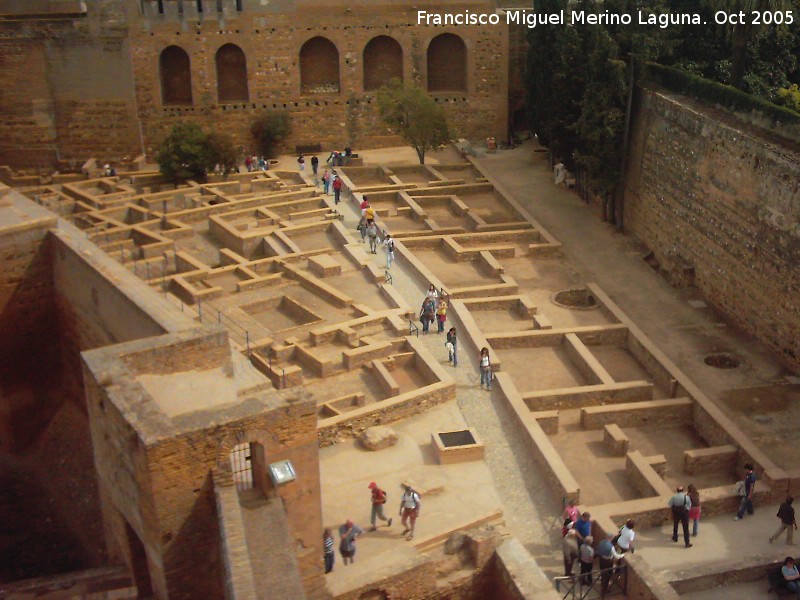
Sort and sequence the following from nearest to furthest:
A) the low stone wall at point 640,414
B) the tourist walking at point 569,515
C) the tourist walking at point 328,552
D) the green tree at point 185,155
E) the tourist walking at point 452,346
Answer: the tourist walking at point 328,552 < the tourist walking at point 569,515 < the low stone wall at point 640,414 < the tourist walking at point 452,346 < the green tree at point 185,155

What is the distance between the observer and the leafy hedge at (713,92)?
75.7 ft

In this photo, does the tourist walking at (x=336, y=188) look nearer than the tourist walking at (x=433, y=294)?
No

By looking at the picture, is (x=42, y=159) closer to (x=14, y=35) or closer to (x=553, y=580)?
(x=14, y=35)

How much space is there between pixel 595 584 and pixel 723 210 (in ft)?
41.4

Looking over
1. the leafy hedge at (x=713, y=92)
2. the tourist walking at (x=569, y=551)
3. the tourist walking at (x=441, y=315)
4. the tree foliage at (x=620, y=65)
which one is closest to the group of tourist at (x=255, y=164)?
the tree foliage at (x=620, y=65)

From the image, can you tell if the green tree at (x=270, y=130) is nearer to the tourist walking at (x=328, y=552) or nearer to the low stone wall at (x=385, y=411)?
the low stone wall at (x=385, y=411)

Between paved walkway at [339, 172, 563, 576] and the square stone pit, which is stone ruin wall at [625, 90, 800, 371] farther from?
the square stone pit

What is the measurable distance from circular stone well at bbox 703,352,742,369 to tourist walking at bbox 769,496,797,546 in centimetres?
641

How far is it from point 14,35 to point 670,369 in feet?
83.5

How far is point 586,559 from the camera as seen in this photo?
14.4 meters

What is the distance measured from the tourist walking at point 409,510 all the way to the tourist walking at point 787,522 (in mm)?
5688

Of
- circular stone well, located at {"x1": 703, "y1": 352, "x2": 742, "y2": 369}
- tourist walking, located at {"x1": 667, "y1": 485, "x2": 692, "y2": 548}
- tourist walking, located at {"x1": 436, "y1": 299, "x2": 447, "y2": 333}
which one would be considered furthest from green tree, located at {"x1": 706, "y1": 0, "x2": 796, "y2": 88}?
tourist walking, located at {"x1": 667, "y1": 485, "x2": 692, "y2": 548}

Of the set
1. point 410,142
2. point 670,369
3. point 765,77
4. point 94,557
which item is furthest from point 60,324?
point 765,77

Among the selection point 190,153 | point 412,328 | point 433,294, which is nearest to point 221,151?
point 190,153
